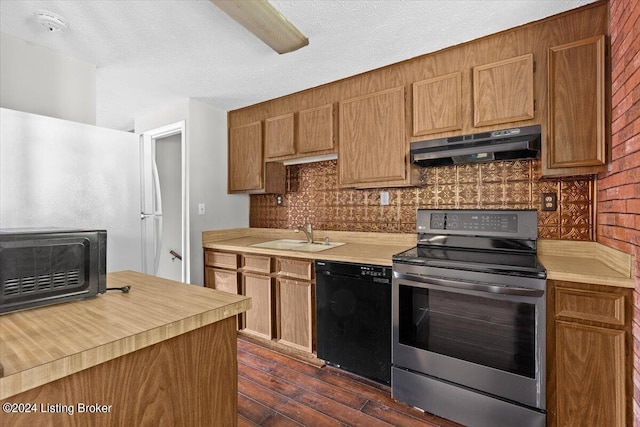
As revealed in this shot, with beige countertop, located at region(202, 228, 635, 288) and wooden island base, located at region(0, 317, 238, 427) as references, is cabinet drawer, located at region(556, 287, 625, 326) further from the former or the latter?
wooden island base, located at region(0, 317, 238, 427)

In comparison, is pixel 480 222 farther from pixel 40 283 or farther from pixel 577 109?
pixel 40 283

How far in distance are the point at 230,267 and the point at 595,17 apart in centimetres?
318

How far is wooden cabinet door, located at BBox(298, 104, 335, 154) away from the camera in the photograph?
2627 millimetres

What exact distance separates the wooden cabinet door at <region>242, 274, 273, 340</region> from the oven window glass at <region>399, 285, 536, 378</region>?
120 cm

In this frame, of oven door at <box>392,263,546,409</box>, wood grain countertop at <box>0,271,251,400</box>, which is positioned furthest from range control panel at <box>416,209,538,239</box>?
wood grain countertop at <box>0,271,251,400</box>

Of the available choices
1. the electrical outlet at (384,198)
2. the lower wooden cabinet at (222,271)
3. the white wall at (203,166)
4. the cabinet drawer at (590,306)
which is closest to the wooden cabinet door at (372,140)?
the electrical outlet at (384,198)

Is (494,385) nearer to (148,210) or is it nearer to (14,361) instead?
(14,361)

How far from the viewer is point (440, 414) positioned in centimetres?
174

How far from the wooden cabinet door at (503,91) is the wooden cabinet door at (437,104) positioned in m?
0.11

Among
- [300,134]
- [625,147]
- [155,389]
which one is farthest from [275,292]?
[625,147]

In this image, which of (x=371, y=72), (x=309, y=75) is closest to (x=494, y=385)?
(x=371, y=72)

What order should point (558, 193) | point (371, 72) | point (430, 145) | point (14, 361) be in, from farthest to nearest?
point (371, 72) → point (430, 145) → point (558, 193) → point (14, 361)

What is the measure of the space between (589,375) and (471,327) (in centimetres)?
52

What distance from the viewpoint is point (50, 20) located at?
1.73 metres
